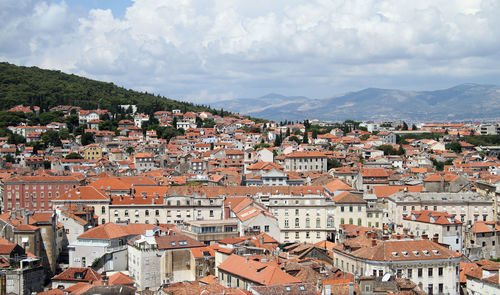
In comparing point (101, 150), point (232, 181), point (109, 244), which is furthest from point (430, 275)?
point (101, 150)

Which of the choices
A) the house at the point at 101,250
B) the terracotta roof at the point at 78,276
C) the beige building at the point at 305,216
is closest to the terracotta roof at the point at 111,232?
the house at the point at 101,250

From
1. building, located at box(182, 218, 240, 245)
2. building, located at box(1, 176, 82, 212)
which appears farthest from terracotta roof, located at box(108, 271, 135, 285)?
building, located at box(1, 176, 82, 212)

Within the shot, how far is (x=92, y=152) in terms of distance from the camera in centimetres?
15088

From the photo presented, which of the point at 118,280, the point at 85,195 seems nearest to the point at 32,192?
the point at 85,195

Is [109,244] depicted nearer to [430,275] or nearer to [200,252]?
[200,252]

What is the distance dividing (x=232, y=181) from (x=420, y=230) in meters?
37.7

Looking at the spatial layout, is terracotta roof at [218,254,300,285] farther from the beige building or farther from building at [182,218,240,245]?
the beige building

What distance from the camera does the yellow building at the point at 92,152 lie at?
150100 millimetres

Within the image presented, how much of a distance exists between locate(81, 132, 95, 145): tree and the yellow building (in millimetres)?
16494

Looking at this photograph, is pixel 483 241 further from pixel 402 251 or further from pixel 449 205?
pixel 402 251

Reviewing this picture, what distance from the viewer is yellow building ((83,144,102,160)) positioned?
150 metres

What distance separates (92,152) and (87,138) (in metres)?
19.3

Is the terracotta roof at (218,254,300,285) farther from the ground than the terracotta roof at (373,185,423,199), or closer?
closer

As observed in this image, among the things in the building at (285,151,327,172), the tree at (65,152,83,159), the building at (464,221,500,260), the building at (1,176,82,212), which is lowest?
the building at (464,221,500,260)
